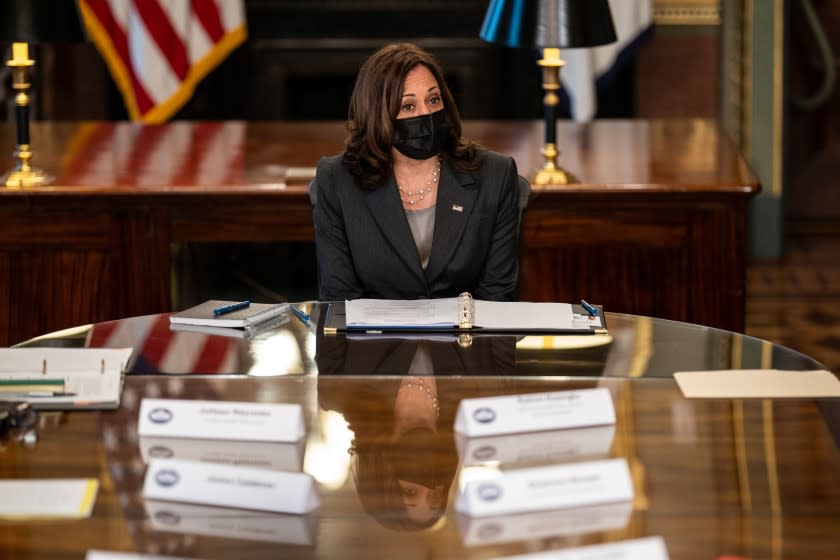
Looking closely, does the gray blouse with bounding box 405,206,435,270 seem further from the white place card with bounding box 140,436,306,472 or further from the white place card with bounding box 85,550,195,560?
the white place card with bounding box 85,550,195,560

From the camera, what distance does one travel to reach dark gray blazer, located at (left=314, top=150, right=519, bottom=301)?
3016mm

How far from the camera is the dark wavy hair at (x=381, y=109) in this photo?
2.95 metres

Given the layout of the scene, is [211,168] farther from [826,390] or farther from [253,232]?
[826,390]

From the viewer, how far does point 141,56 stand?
6188 millimetres

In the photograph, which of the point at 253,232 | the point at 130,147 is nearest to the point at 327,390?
the point at 253,232

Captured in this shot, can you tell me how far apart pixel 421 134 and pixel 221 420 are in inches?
46.7

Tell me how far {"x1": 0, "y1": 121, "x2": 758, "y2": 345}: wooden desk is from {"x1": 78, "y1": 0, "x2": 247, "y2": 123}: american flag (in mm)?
2327

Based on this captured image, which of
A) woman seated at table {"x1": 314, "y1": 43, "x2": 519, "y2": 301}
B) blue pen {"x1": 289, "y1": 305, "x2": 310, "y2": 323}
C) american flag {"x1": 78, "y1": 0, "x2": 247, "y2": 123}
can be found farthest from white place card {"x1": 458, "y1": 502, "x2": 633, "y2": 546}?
american flag {"x1": 78, "y1": 0, "x2": 247, "y2": 123}

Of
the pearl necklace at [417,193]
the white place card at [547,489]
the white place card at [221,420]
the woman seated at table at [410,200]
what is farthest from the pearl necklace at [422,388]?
the pearl necklace at [417,193]

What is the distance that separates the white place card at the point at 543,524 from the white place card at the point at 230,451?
31 centimetres

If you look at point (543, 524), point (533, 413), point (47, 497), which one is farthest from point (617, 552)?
point (47, 497)

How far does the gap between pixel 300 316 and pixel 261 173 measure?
1470mm

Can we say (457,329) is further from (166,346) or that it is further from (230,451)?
(230,451)

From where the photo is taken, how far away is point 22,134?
3.88 meters
